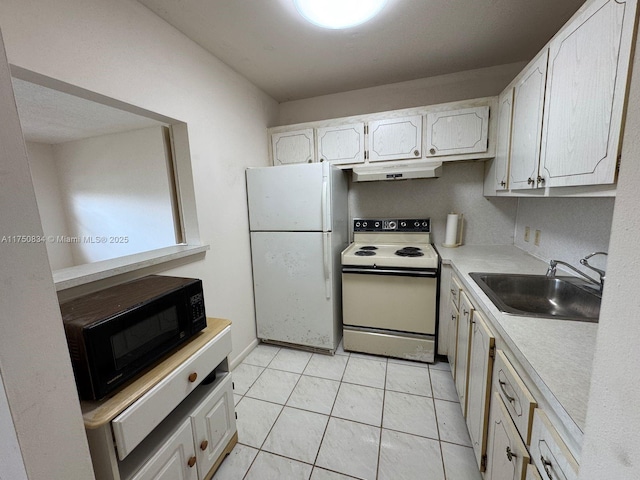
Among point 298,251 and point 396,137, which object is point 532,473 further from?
point 396,137

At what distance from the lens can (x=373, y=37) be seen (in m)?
1.79

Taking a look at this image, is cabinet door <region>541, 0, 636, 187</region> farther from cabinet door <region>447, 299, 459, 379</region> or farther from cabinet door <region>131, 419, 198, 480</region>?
cabinet door <region>131, 419, 198, 480</region>

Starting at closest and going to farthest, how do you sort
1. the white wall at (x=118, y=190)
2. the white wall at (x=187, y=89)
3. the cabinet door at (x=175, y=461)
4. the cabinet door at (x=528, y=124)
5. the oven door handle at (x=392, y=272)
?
1. the cabinet door at (x=175, y=461)
2. the white wall at (x=187, y=89)
3. the cabinet door at (x=528, y=124)
4. the oven door handle at (x=392, y=272)
5. the white wall at (x=118, y=190)

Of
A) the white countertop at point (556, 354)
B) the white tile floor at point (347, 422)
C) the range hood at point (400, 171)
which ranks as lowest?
the white tile floor at point (347, 422)

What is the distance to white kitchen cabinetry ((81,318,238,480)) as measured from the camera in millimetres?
863

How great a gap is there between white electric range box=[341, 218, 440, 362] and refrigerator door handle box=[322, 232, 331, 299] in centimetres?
13

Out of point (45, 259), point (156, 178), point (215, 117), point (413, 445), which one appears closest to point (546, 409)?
point (413, 445)

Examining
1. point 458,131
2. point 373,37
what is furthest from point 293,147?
point 458,131

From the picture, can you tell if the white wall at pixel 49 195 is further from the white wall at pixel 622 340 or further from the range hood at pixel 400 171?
the white wall at pixel 622 340

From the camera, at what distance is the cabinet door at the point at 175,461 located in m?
0.98

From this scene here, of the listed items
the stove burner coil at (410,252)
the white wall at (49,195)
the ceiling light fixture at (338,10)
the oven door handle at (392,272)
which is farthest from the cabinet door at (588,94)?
the white wall at (49,195)

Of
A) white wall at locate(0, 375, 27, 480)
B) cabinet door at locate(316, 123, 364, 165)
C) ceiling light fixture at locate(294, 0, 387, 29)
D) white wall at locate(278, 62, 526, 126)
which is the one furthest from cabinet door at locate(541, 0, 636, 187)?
white wall at locate(0, 375, 27, 480)

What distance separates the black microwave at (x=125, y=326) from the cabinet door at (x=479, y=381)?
1.30 metres

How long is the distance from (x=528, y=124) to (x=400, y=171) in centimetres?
86
